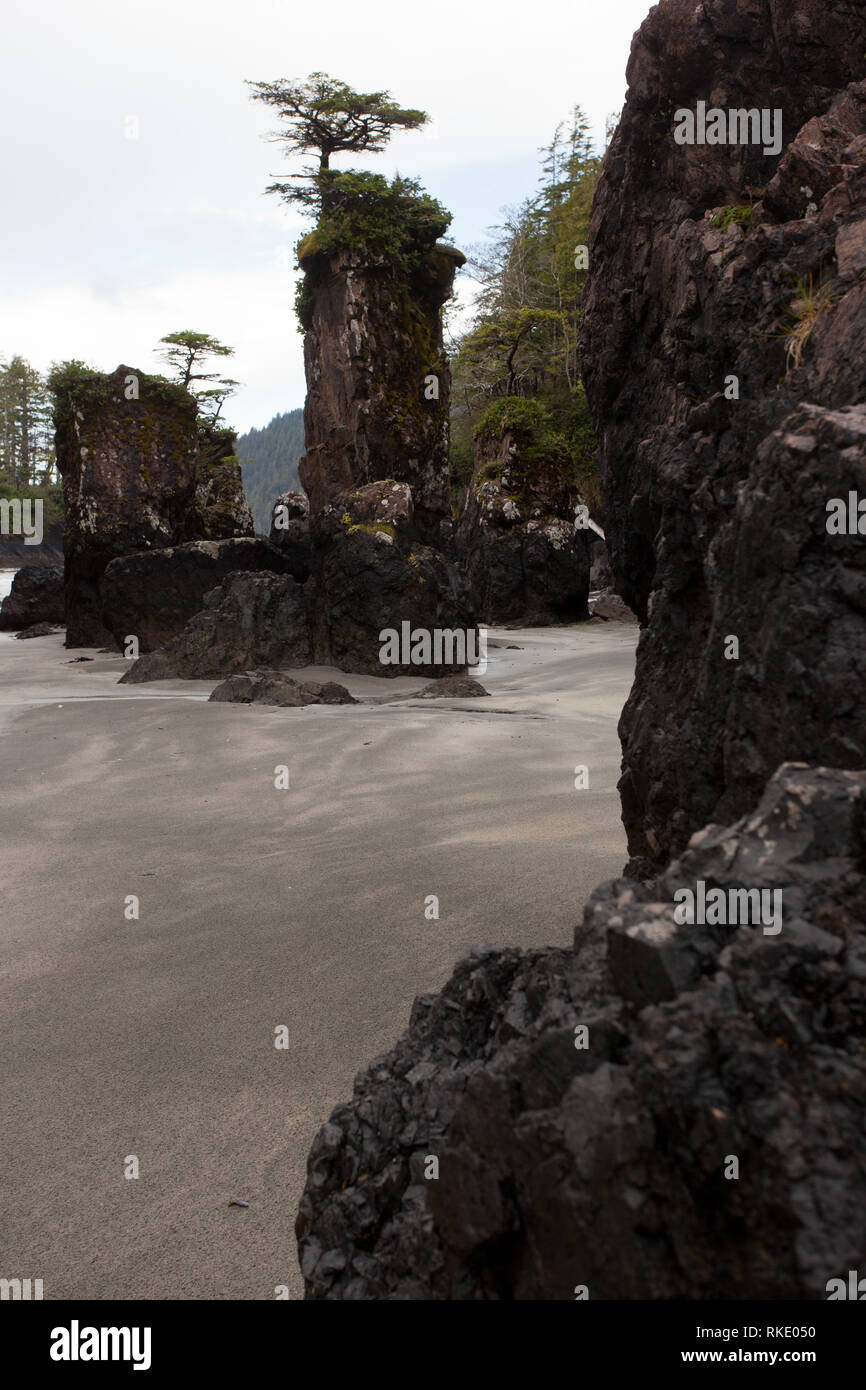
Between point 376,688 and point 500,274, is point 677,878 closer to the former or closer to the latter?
point 376,688

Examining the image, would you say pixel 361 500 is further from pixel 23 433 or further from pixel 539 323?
pixel 23 433

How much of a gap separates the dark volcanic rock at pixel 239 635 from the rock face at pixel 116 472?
4248mm

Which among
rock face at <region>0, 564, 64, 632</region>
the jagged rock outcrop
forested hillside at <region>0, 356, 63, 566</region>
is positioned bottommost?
rock face at <region>0, 564, 64, 632</region>

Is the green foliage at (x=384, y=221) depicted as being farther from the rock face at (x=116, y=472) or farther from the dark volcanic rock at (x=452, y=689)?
the dark volcanic rock at (x=452, y=689)

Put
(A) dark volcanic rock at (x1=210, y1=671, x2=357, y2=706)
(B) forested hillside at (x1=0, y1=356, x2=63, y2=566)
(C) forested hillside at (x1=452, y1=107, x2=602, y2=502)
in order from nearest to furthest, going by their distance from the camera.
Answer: (A) dark volcanic rock at (x1=210, y1=671, x2=357, y2=706), (C) forested hillside at (x1=452, y1=107, x2=602, y2=502), (B) forested hillside at (x1=0, y1=356, x2=63, y2=566)

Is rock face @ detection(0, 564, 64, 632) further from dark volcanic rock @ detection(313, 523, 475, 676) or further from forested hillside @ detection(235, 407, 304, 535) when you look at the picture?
forested hillside @ detection(235, 407, 304, 535)

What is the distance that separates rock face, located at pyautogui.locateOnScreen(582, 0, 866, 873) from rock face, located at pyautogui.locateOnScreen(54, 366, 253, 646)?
1071 cm

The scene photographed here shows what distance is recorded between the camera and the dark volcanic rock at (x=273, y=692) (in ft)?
25.7

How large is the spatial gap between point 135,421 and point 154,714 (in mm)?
8609

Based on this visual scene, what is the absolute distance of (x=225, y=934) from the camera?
3.22m

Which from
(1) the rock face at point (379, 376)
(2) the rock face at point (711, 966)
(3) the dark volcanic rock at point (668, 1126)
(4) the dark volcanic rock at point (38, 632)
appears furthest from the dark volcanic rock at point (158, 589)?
(3) the dark volcanic rock at point (668, 1126)

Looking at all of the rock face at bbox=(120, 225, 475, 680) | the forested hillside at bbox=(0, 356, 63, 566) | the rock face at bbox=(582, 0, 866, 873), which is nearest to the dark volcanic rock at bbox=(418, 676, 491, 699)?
the rock face at bbox=(120, 225, 475, 680)

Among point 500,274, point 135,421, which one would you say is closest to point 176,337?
point 500,274

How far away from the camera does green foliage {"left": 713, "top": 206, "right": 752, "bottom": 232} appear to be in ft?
11.0
